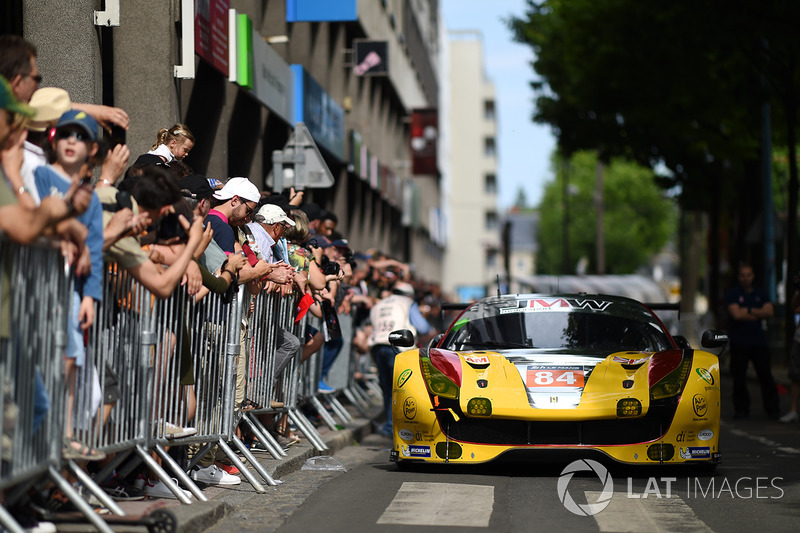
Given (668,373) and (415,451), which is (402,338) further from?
(668,373)

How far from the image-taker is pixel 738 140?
29750 mm

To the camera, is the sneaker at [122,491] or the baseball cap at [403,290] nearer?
the sneaker at [122,491]

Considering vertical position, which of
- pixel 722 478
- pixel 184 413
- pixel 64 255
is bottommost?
pixel 722 478

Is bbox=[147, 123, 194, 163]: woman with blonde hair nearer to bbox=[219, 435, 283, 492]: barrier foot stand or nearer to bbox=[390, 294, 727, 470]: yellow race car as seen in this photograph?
bbox=[390, 294, 727, 470]: yellow race car

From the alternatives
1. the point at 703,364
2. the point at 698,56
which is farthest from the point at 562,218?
the point at 703,364

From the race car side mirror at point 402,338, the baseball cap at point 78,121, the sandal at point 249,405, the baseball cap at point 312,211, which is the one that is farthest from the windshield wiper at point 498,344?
the baseball cap at point 78,121

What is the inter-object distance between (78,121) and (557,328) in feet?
16.1

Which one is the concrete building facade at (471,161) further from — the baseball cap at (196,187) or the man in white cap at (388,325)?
the baseball cap at (196,187)

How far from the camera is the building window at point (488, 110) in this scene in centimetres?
10238

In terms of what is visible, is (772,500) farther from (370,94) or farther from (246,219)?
(370,94)

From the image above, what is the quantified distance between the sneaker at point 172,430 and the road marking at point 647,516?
7.60 ft

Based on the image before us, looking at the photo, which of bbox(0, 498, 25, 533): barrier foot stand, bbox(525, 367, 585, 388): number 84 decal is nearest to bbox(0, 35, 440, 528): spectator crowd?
bbox(0, 498, 25, 533): barrier foot stand

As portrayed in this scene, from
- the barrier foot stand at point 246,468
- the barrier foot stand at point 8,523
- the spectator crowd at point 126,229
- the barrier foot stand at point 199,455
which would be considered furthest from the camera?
the barrier foot stand at point 246,468

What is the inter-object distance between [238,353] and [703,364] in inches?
Answer: 133
